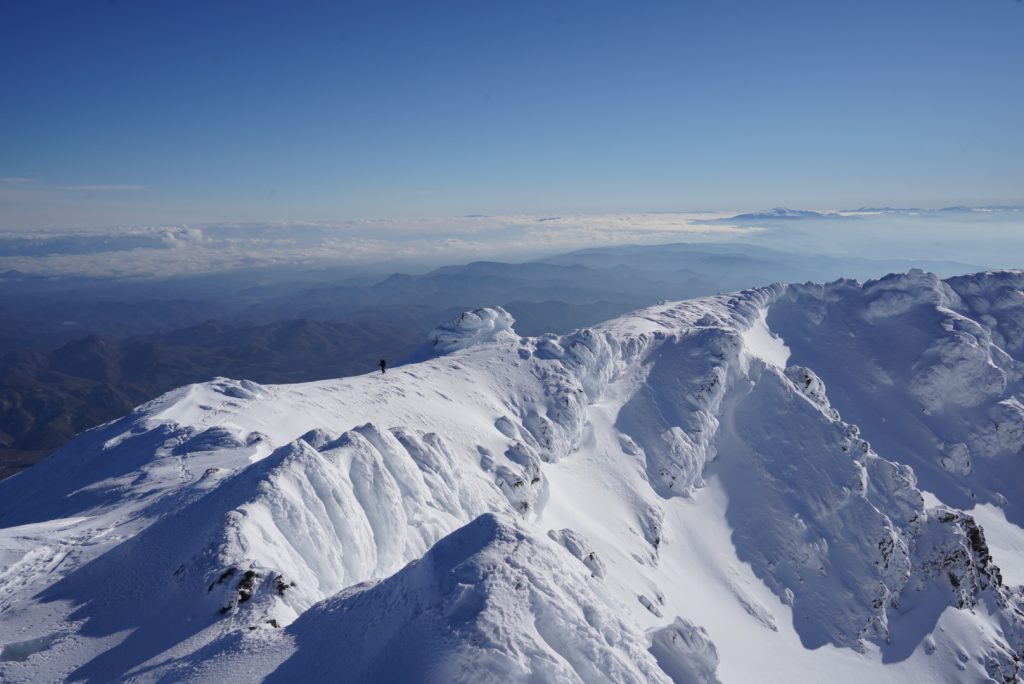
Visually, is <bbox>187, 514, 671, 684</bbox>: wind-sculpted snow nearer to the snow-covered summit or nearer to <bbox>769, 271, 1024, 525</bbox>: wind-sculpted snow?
the snow-covered summit

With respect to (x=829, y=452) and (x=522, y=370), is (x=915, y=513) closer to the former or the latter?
(x=829, y=452)

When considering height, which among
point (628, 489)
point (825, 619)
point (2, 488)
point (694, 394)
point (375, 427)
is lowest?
point (825, 619)

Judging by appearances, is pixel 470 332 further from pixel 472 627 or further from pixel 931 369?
pixel 931 369

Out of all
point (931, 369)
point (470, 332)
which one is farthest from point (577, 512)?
point (931, 369)

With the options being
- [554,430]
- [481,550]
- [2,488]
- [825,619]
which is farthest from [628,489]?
[2,488]

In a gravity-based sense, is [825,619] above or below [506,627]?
below

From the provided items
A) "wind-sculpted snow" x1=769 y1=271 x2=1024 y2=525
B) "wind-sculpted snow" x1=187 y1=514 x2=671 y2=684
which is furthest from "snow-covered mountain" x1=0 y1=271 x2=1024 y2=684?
"wind-sculpted snow" x1=769 y1=271 x2=1024 y2=525

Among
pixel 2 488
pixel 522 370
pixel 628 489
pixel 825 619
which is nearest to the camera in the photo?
pixel 2 488

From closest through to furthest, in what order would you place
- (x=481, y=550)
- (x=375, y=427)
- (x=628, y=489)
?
(x=481, y=550) < (x=375, y=427) < (x=628, y=489)

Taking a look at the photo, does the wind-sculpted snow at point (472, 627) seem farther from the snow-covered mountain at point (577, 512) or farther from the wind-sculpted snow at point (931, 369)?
the wind-sculpted snow at point (931, 369)

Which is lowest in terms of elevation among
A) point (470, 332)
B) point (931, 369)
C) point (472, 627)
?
point (931, 369)
